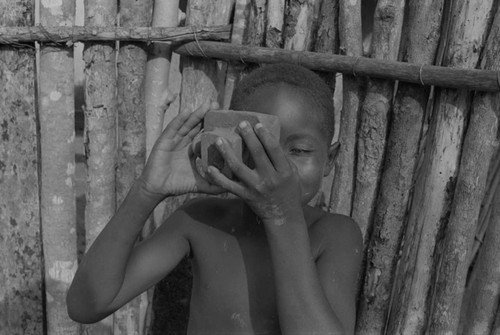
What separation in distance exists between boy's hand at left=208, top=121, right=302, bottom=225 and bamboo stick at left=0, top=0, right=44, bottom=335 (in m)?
1.44

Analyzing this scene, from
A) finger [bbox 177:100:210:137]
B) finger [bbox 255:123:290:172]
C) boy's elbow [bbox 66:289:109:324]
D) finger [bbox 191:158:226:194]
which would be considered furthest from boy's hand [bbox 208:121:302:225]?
boy's elbow [bbox 66:289:109:324]

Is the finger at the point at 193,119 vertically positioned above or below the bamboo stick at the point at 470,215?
above

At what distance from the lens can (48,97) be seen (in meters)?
2.79

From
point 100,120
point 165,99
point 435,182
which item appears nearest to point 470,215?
point 435,182

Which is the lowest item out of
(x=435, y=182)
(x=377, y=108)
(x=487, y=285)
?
(x=487, y=285)

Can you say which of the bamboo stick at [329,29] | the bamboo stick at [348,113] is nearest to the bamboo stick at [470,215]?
the bamboo stick at [348,113]

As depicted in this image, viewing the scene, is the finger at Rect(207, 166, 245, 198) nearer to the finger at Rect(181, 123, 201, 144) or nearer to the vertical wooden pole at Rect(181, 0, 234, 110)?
the finger at Rect(181, 123, 201, 144)

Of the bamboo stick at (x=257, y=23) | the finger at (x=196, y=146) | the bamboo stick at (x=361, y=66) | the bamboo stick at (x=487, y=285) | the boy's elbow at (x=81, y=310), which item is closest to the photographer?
the finger at (x=196, y=146)

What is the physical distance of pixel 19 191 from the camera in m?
2.90

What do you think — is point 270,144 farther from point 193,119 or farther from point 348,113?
point 348,113

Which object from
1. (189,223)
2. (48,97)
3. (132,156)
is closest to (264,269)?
(189,223)

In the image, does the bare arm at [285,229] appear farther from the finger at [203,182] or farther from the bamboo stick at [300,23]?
the bamboo stick at [300,23]

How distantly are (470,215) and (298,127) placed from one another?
0.98 m

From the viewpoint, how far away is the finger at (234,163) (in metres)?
1.60
